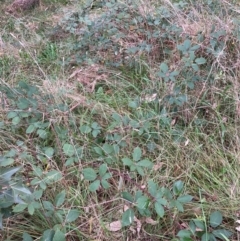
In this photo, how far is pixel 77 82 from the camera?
2486 mm

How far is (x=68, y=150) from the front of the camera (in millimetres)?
1677

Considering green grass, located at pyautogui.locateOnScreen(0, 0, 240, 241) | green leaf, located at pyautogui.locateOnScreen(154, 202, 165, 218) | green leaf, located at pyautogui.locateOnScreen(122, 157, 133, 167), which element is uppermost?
green leaf, located at pyautogui.locateOnScreen(122, 157, 133, 167)

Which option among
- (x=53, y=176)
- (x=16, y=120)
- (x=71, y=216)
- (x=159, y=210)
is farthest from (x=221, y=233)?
(x=16, y=120)

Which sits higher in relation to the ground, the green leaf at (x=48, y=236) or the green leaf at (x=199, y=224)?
A: the green leaf at (x=48, y=236)

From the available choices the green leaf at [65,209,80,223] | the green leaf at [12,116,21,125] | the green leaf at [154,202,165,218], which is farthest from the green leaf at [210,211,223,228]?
Answer: the green leaf at [12,116,21,125]

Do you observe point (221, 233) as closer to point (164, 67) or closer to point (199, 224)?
point (199, 224)

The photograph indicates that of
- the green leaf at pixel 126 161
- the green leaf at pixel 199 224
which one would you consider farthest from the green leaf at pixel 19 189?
A: the green leaf at pixel 199 224

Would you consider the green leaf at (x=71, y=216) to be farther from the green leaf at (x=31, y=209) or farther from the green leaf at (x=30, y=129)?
the green leaf at (x=30, y=129)

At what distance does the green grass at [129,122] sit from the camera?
5.04 ft

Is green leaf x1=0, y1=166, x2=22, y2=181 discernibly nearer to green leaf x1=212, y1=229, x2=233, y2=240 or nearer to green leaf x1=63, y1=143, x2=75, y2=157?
green leaf x1=63, y1=143, x2=75, y2=157

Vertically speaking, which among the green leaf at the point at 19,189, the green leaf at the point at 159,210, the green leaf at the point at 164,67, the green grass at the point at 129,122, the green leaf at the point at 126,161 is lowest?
the green grass at the point at 129,122

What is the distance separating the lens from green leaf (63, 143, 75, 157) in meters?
1.67

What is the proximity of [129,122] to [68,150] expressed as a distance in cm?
41

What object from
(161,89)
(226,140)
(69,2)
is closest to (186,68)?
(161,89)
